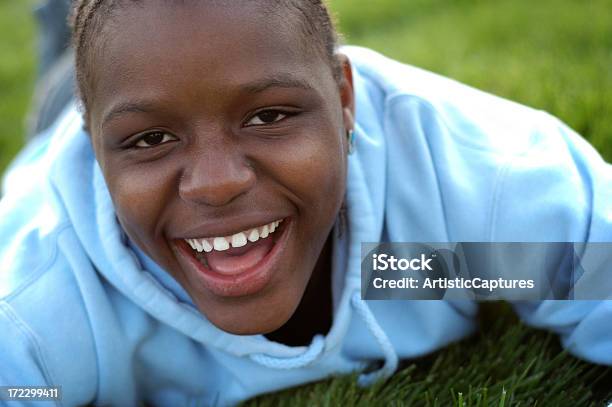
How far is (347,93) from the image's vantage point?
1.51m

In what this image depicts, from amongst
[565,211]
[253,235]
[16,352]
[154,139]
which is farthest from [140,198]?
[565,211]

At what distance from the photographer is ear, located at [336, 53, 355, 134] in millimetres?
1486

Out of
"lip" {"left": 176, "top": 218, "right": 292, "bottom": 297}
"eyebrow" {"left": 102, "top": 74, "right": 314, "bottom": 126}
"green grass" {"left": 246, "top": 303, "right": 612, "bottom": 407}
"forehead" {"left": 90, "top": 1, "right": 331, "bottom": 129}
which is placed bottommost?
"green grass" {"left": 246, "top": 303, "right": 612, "bottom": 407}

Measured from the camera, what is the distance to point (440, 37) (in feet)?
11.0

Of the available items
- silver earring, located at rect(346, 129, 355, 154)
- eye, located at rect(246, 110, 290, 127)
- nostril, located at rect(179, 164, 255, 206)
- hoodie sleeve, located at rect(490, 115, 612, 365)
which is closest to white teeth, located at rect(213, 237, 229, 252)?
nostril, located at rect(179, 164, 255, 206)

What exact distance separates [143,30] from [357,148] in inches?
23.1

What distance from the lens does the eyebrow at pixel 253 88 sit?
47.7 inches

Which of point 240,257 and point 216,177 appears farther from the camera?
point 240,257

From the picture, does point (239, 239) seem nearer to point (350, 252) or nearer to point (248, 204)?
point (248, 204)

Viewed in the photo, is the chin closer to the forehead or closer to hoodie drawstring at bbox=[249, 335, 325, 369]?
hoodie drawstring at bbox=[249, 335, 325, 369]

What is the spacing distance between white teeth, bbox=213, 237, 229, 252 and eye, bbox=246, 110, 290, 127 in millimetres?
207

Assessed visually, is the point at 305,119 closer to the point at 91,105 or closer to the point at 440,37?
the point at 91,105

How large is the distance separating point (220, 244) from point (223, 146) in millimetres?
194

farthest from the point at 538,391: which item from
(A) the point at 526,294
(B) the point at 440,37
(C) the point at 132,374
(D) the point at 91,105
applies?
(B) the point at 440,37
